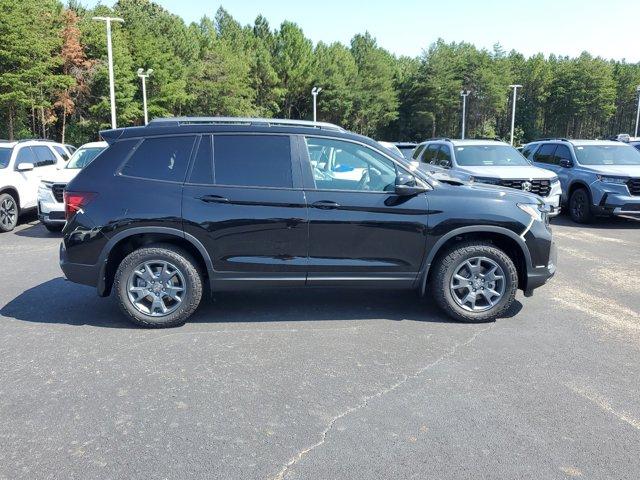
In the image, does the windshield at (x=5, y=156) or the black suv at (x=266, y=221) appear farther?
the windshield at (x=5, y=156)

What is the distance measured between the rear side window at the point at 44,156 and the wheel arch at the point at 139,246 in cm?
835

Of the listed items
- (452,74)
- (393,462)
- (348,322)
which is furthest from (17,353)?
(452,74)

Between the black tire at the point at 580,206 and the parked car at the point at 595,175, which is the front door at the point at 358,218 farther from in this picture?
the black tire at the point at 580,206

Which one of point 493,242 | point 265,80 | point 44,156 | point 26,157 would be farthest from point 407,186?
point 265,80

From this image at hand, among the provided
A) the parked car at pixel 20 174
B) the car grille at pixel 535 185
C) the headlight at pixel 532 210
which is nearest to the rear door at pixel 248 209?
the headlight at pixel 532 210

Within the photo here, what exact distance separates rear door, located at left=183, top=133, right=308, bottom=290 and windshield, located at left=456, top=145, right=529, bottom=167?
286 inches

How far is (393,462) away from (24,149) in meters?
11.6

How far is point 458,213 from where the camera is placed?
5273 mm

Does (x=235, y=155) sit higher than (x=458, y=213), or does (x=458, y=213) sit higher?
(x=235, y=155)

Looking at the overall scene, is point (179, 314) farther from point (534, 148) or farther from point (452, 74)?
point (452, 74)

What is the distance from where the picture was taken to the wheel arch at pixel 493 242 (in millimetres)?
5293

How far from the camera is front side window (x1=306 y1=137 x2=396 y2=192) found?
17.2 feet

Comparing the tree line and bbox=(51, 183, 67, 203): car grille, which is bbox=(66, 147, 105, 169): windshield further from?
the tree line

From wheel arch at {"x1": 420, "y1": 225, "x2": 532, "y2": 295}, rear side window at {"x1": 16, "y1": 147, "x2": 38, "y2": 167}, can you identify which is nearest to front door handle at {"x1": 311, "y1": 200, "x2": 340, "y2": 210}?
wheel arch at {"x1": 420, "y1": 225, "x2": 532, "y2": 295}
